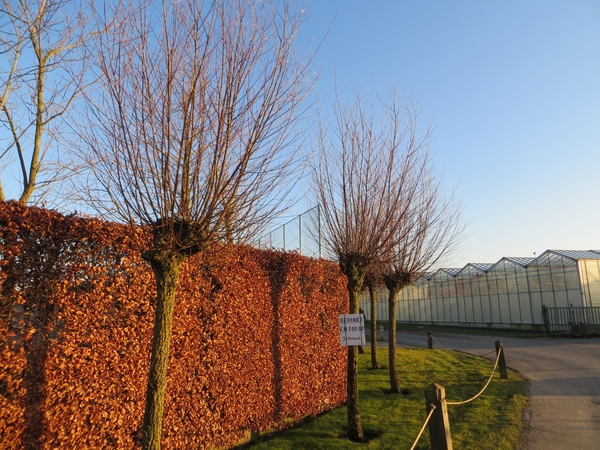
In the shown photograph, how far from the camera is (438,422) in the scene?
4668mm

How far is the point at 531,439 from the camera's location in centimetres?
725

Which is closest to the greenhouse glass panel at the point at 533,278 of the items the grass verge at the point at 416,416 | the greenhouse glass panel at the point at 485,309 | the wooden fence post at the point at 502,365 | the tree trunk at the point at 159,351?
the greenhouse glass panel at the point at 485,309

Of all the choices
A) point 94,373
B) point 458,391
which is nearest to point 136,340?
point 94,373

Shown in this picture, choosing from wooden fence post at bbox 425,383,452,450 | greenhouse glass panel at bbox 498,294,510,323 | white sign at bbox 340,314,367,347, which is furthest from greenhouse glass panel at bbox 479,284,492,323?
wooden fence post at bbox 425,383,452,450

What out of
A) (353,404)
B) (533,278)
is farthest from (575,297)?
(353,404)

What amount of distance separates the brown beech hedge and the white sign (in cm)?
124

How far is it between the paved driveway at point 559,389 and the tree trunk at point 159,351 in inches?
224

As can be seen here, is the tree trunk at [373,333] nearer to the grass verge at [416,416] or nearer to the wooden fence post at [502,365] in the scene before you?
the grass verge at [416,416]

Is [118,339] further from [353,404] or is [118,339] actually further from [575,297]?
[575,297]

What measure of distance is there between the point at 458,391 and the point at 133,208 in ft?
29.8

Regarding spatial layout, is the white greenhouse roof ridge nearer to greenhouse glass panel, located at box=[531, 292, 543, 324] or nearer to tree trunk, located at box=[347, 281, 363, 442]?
greenhouse glass panel, located at box=[531, 292, 543, 324]

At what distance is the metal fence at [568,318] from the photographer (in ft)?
79.0

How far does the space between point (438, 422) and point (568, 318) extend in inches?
945

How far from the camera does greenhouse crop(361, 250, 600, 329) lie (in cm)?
2552
